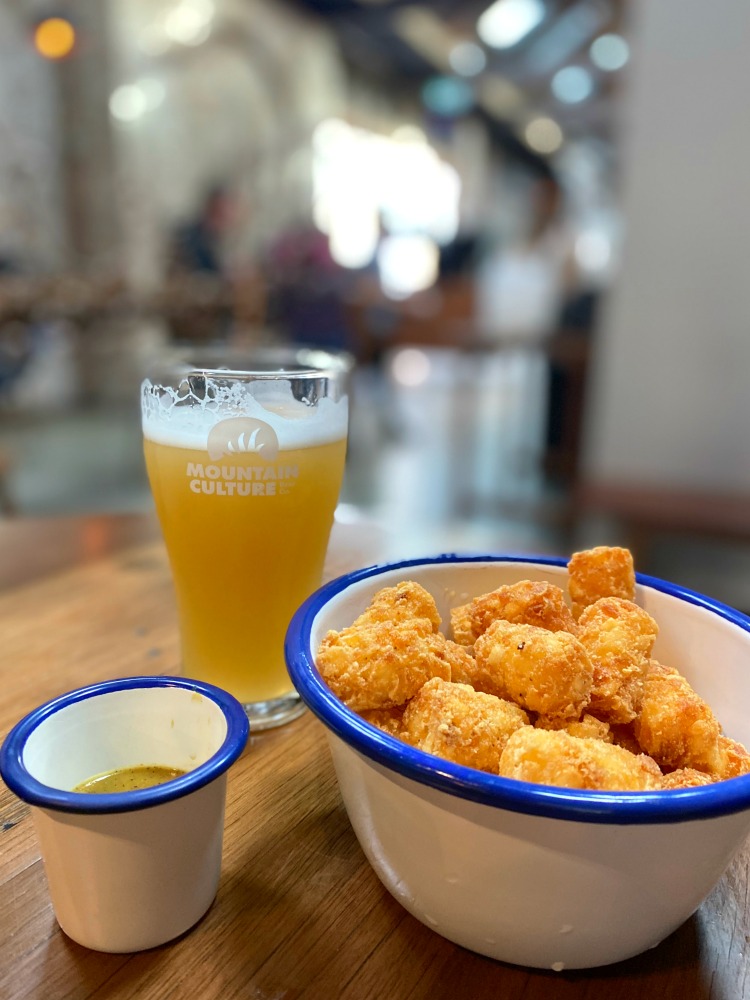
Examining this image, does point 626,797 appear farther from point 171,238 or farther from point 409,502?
point 171,238

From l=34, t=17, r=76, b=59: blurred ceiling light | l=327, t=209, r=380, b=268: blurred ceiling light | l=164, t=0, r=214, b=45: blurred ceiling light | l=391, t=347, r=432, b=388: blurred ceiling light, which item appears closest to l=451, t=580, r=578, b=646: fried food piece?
l=34, t=17, r=76, b=59: blurred ceiling light

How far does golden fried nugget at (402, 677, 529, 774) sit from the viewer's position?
0.52m

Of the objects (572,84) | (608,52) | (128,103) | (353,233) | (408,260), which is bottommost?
(408,260)

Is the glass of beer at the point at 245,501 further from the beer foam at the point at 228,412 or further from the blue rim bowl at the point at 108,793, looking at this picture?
the blue rim bowl at the point at 108,793

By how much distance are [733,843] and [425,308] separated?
17.1ft

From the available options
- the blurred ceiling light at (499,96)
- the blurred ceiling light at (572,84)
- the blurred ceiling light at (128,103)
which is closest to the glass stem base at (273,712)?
the blurred ceiling light at (128,103)

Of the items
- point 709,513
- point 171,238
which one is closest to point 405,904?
point 709,513

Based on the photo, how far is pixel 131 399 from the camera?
7074mm

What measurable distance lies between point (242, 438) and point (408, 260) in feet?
45.1

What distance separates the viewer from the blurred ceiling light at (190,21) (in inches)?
295

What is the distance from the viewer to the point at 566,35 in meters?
8.09

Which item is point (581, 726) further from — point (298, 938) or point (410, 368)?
point (410, 368)

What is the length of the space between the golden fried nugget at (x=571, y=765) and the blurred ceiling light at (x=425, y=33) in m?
8.68

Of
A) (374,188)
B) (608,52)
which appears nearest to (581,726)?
(608,52)
